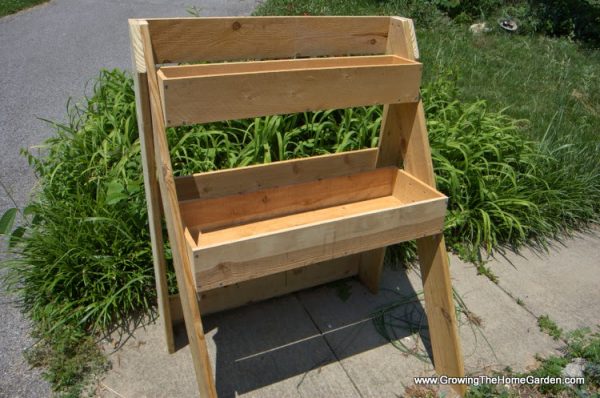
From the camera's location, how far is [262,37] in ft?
6.73

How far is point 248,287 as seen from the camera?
2695mm

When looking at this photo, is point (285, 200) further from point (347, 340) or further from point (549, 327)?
point (549, 327)

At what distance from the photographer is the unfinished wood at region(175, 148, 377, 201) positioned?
2.27 m

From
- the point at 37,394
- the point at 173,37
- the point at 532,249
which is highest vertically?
the point at 173,37

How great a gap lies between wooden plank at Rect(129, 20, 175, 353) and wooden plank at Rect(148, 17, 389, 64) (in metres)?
0.13

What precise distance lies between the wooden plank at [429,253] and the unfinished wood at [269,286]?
2.32ft

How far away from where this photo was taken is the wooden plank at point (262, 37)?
189 cm

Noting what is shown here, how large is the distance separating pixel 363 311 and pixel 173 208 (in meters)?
1.47

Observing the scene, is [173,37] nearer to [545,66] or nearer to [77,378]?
[77,378]

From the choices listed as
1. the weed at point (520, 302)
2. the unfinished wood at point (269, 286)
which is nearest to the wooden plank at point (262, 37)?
the unfinished wood at point (269, 286)

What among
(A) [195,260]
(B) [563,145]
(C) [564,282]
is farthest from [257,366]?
(B) [563,145]

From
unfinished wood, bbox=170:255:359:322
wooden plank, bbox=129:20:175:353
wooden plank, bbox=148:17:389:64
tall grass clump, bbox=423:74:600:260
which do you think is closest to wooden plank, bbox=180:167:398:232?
wooden plank, bbox=129:20:175:353

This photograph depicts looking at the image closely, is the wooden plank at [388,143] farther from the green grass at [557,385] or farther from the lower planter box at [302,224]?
the green grass at [557,385]

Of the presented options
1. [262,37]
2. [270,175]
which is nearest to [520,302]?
[270,175]
